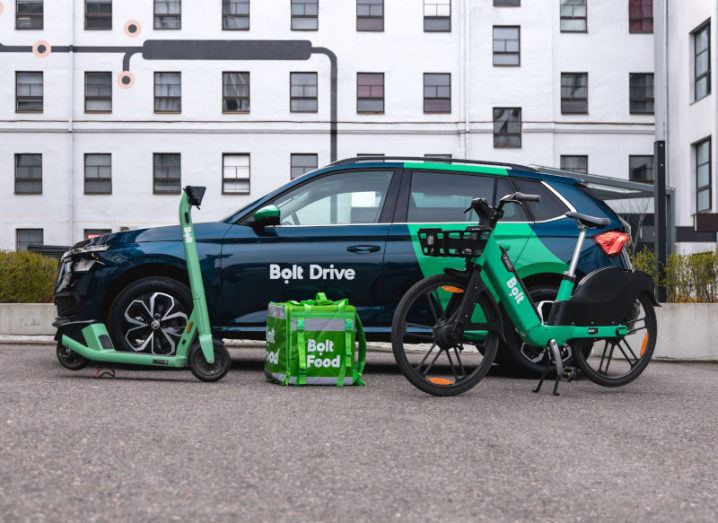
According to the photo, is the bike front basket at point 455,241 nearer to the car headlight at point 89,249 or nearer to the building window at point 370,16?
the car headlight at point 89,249

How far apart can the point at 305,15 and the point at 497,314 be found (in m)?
31.9

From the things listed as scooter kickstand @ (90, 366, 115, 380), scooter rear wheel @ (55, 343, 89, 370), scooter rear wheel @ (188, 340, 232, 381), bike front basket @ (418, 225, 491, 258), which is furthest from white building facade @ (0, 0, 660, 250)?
bike front basket @ (418, 225, 491, 258)

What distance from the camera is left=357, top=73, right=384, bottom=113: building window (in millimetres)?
36719

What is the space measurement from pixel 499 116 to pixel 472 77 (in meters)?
1.76

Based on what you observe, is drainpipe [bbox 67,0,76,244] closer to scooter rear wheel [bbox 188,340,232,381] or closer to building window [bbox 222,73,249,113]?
building window [bbox 222,73,249,113]

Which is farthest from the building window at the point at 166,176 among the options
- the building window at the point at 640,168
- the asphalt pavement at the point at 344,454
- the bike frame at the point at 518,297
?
the bike frame at the point at 518,297

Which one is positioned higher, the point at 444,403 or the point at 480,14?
the point at 480,14

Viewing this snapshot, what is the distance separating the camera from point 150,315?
7.53 meters

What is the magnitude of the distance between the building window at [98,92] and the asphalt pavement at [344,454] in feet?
103

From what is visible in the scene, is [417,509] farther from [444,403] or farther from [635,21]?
[635,21]

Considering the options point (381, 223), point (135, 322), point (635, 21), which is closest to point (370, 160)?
point (381, 223)

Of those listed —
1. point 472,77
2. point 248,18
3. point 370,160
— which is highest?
point 248,18

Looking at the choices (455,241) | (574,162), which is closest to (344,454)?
(455,241)

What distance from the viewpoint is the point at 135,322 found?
24.7 ft
